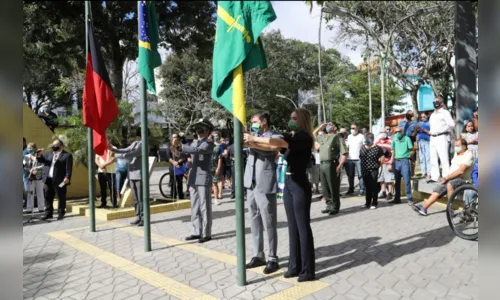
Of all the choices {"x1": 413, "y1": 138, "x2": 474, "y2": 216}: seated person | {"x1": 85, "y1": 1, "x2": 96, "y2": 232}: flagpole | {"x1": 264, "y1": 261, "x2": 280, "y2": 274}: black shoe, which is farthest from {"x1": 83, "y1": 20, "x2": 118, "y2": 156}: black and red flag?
{"x1": 413, "y1": 138, "x2": 474, "y2": 216}: seated person

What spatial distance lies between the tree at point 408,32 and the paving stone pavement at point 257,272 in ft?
47.8

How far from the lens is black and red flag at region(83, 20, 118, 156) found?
6977 mm

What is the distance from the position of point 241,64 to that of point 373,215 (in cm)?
541

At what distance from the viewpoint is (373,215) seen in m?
8.15

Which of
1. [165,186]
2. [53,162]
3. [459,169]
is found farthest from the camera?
[165,186]

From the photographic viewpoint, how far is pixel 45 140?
1191 cm

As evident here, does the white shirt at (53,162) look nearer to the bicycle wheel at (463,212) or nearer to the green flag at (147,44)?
the green flag at (147,44)

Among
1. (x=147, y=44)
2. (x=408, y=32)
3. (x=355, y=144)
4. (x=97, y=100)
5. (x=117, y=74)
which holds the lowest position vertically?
(x=355, y=144)

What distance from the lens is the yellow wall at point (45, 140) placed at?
38.0ft

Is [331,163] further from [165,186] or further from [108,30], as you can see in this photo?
[108,30]

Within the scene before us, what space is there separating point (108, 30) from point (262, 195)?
9.62 m

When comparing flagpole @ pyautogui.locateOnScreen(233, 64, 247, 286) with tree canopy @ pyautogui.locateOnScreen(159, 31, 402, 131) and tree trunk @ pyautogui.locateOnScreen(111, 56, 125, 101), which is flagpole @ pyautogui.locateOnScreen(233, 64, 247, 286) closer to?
tree trunk @ pyautogui.locateOnScreen(111, 56, 125, 101)

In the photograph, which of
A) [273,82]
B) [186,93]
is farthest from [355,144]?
[186,93]
